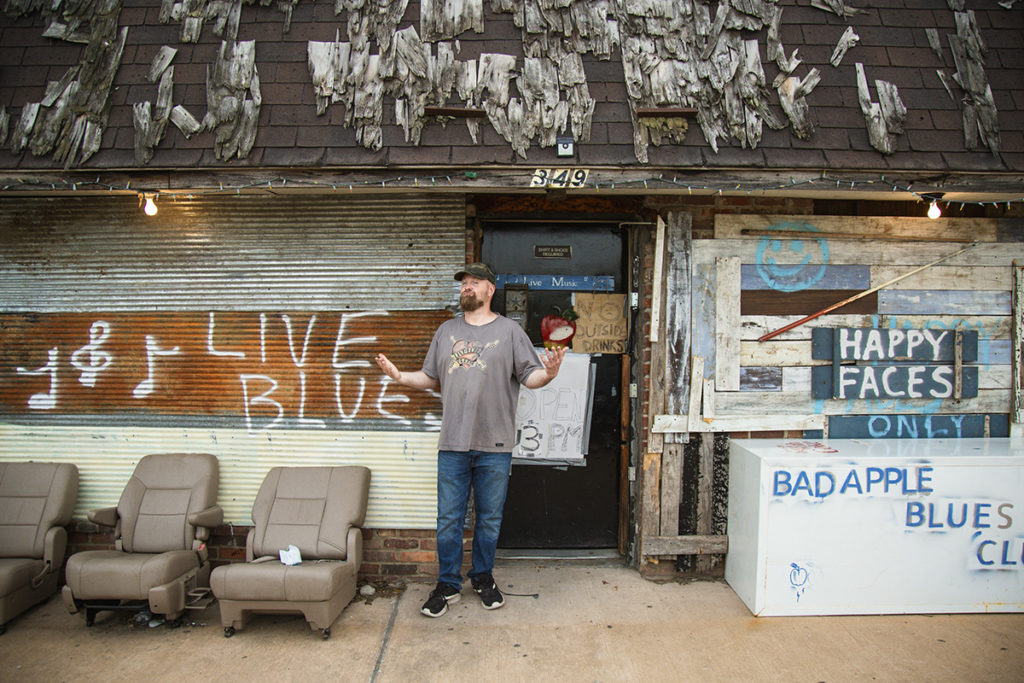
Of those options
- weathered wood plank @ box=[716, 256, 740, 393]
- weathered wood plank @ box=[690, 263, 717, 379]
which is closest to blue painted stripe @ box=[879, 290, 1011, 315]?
weathered wood plank @ box=[716, 256, 740, 393]

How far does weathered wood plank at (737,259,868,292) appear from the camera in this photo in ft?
14.5

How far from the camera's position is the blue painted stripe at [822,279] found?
4.42 metres

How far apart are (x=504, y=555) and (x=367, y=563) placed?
1.07m

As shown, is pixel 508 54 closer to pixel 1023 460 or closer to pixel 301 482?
pixel 301 482

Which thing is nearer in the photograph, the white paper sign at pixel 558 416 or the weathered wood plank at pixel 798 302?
the weathered wood plank at pixel 798 302

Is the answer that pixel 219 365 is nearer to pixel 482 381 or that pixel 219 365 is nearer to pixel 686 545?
pixel 482 381

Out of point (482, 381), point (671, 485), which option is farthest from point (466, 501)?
point (671, 485)

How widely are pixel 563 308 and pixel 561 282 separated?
0.68 feet

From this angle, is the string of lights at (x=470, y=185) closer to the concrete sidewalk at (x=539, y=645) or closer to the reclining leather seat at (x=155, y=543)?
the reclining leather seat at (x=155, y=543)

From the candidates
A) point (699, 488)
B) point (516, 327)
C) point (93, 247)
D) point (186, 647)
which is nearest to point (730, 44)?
point (516, 327)

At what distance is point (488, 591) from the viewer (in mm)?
4008

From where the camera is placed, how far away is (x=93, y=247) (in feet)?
14.7

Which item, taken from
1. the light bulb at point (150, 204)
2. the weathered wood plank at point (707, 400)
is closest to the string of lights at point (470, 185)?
the light bulb at point (150, 204)

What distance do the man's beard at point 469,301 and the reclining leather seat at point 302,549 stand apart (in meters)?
1.41
